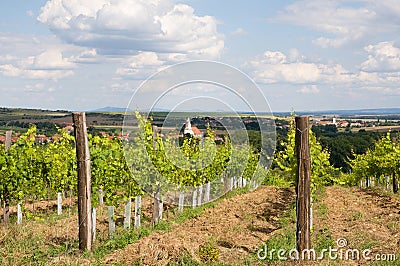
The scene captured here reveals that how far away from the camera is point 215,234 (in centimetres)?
1067

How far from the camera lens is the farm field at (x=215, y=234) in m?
7.57

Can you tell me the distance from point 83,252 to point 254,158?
1771 cm

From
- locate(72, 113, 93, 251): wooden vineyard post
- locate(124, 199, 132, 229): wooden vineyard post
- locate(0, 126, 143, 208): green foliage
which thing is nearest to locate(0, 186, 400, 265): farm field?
locate(72, 113, 93, 251): wooden vineyard post

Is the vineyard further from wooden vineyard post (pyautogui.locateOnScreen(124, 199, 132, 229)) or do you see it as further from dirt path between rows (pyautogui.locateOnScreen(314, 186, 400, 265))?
dirt path between rows (pyautogui.locateOnScreen(314, 186, 400, 265))

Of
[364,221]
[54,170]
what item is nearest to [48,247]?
[54,170]

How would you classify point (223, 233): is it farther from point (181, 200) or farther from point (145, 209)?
point (145, 209)

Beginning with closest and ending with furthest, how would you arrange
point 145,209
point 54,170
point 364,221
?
point 364,221, point 54,170, point 145,209

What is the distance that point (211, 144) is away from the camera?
1745 centimetres

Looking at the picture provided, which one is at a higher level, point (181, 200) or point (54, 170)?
point (54, 170)

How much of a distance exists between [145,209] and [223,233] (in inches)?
212

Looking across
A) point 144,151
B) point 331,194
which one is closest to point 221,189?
point 331,194

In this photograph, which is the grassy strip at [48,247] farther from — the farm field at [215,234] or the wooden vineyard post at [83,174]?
the wooden vineyard post at [83,174]

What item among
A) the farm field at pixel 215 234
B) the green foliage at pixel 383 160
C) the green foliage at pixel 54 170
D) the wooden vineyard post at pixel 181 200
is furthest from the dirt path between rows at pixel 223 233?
the green foliage at pixel 383 160

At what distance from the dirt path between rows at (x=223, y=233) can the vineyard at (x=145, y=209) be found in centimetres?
2
